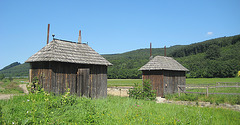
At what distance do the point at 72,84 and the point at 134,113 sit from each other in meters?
6.63

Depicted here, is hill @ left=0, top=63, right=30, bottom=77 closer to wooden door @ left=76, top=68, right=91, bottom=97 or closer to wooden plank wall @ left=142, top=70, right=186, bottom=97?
wooden plank wall @ left=142, top=70, right=186, bottom=97

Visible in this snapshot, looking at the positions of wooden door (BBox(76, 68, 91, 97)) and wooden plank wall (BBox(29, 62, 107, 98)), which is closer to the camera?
wooden plank wall (BBox(29, 62, 107, 98))

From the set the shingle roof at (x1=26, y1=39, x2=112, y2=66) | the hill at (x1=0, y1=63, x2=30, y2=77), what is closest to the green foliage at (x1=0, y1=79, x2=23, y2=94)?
the shingle roof at (x1=26, y1=39, x2=112, y2=66)

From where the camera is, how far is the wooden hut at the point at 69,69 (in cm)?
1244

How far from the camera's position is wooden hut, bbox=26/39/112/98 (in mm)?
12438

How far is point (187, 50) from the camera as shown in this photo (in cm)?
10750

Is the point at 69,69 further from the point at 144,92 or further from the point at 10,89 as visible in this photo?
the point at 10,89

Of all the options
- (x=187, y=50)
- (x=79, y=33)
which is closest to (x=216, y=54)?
(x=187, y=50)

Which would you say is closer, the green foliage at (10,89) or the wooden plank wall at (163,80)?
the wooden plank wall at (163,80)

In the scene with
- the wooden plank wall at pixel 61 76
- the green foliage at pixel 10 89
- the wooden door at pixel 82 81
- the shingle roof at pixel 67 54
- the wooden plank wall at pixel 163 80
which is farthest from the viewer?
the green foliage at pixel 10 89

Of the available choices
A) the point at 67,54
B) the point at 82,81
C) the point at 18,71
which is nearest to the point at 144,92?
the point at 82,81

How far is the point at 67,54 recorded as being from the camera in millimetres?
13711

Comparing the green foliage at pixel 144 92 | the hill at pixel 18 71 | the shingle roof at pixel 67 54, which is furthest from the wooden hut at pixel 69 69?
the hill at pixel 18 71

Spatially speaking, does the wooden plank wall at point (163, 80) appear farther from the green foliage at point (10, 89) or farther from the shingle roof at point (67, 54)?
the green foliage at point (10, 89)
